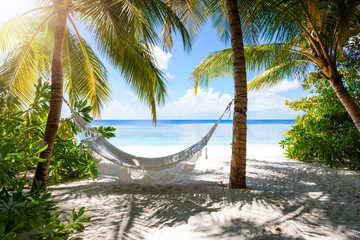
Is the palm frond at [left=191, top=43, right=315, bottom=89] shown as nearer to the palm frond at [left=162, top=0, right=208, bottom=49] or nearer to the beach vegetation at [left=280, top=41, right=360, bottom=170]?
the beach vegetation at [left=280, top=41, right=360, bottom=170]

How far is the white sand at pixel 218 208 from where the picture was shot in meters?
1.21

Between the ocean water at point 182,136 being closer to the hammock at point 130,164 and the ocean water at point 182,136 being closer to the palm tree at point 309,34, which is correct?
the palm tree at point 309,34

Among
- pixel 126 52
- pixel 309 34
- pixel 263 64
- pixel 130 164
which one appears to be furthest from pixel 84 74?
pixel 263 64

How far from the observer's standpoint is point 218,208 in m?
1.60

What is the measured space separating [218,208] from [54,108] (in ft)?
5.66

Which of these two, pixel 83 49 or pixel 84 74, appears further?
pixel 84 74

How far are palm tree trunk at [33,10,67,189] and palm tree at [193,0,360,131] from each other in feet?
6.50

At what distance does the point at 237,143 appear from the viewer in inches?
79.7

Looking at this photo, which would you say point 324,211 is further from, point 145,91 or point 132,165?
point 145,91

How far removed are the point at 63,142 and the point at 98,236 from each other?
162 centimetres

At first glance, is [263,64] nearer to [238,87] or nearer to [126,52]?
[238,87]

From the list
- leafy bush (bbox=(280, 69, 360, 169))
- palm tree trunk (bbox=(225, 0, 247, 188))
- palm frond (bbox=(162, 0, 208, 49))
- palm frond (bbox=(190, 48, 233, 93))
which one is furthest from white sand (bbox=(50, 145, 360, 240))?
palm frond (bbox=(190, 48, 233, 93))

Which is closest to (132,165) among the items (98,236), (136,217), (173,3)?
(136,217)

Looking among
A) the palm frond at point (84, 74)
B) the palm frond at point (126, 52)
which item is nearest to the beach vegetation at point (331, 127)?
the palm frond at point (126, 52)
